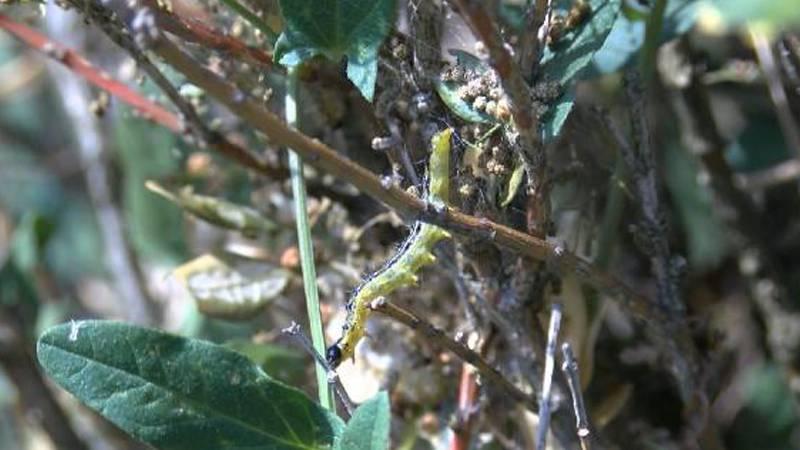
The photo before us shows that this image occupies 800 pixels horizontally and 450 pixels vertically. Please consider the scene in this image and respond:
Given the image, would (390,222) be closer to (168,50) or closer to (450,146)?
(450,146)

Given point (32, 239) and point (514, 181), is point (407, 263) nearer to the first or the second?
point (514, 181)

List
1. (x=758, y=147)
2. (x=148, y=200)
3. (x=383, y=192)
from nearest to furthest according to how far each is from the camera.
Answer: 1. (x=383, y=192)
2. (x=148, y=200)
3. (x=758, y=147)

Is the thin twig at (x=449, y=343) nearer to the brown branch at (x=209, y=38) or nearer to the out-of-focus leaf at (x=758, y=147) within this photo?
the brown branch at (x=209, y=38)

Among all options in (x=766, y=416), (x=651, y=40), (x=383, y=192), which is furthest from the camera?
(x=766, y=416)

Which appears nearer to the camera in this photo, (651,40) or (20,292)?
(651,40)

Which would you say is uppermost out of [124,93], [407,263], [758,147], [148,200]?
[758,147]

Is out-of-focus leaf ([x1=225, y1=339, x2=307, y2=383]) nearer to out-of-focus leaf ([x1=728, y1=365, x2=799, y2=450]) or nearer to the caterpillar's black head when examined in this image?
the caterpillar's black head

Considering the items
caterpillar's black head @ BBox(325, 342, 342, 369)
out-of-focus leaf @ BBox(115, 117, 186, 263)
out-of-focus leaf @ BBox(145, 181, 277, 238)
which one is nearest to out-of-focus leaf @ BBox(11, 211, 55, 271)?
out-of-focus leaf @ BBox(115, 117, 186, 263)

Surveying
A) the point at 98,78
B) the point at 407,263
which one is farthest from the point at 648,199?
the point at 98,78
